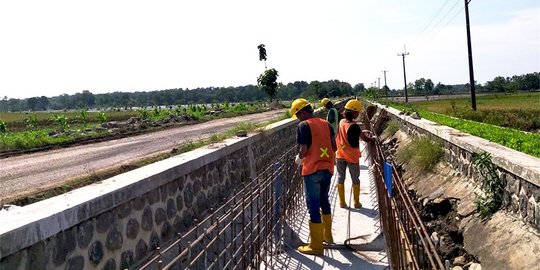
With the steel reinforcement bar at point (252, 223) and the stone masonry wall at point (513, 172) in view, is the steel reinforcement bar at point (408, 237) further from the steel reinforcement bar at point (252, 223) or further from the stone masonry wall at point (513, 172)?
the steel reinforcement bar at point (252, 223)

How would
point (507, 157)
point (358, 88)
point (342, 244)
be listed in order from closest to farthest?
point (507, 157) < point (342, 244) < point (358, 88)

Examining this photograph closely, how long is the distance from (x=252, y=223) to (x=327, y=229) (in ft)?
4.84

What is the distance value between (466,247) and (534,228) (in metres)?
1.07

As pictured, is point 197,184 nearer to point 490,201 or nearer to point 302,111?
point 302,111

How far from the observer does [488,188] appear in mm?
5762

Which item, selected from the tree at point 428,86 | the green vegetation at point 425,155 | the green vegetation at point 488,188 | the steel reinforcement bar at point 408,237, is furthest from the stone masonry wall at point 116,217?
the tree at point 428,86

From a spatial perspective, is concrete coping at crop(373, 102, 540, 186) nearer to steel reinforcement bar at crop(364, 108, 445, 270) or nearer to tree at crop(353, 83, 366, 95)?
steel reinforcement bar at crop(364, 108, 445, 270)

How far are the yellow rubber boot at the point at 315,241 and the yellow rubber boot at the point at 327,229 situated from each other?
11.8 inches

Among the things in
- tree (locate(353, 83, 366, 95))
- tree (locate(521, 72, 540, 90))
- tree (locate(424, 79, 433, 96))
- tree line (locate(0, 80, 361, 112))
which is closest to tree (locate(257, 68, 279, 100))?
tree (locate(353, 83, 366, 95))

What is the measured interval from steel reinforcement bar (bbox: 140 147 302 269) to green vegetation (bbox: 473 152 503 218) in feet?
7.89

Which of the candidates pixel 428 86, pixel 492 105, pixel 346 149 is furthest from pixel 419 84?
pixel 346 149

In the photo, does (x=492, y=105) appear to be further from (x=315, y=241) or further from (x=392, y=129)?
(x=315, y=241)

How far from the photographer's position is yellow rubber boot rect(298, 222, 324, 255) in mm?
5770

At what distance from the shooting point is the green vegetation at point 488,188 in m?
5.50
